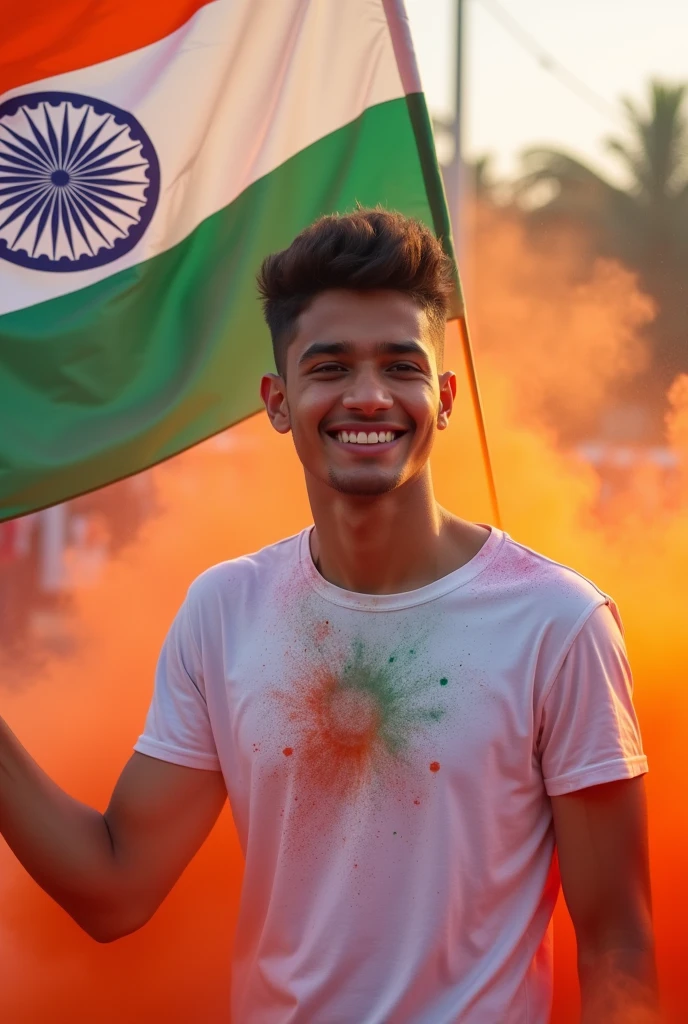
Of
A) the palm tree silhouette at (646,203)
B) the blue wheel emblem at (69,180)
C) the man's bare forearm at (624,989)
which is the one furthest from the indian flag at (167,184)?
the man's bare forearm at (624,989)

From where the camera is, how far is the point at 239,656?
7.32 feet

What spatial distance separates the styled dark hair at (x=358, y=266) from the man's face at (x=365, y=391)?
0.03 meters

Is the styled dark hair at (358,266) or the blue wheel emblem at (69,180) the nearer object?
the styled dark hair at (358,266)

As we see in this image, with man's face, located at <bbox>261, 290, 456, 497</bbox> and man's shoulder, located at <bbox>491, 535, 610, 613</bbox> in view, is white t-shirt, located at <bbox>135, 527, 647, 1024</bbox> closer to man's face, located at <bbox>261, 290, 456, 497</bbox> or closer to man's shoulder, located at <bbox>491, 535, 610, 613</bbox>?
man's shoulder, located at <bbox>491, 535, 610, 613</bbox>

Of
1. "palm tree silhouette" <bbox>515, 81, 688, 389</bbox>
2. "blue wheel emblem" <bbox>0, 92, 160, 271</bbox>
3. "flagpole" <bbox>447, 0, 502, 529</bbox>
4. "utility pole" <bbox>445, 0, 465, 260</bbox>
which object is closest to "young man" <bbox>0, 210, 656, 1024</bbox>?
"flagpole" <bbox>447, 0, 502, 529</bbox>

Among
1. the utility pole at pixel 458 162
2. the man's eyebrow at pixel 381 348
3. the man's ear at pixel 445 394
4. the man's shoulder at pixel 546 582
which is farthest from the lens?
the utility pole at pixel 458 162

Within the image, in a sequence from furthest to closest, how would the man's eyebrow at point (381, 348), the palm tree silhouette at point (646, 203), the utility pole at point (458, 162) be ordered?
the utility pole at point (458, 162) < the palm tree silhouette at point (646, 203) < the man's eyebrow at point (381, 348)

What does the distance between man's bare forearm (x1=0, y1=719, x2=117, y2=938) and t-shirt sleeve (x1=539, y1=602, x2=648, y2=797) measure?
89 cm

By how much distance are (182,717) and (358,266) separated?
934 mm

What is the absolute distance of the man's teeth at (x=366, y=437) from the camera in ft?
6.97

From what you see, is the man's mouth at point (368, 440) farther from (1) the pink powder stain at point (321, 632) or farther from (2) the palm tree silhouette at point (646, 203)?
(2) the palm tree silhouette at point (646, 203)

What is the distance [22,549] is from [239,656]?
1.29 m

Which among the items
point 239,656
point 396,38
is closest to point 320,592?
point 239,656

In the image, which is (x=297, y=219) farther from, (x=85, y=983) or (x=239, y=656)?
(x=85, y=983)
